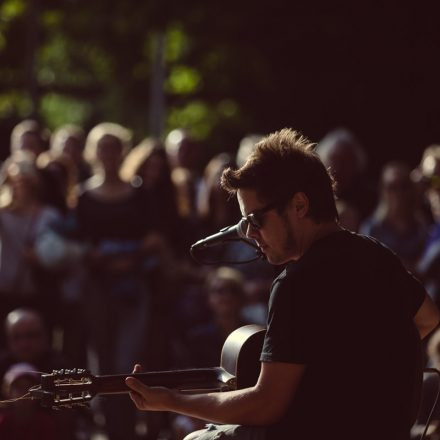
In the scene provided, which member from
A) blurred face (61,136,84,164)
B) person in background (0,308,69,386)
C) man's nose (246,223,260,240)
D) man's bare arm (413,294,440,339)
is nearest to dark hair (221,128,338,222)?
man's nose (246,223,260,240)

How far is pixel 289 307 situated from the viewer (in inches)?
160

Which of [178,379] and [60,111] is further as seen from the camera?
[60,111]

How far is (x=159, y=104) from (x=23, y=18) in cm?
229

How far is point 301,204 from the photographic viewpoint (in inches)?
166

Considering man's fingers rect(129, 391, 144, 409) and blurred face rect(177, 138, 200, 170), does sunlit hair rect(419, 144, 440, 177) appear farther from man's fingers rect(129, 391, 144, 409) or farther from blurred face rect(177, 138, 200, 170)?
man's fingers rect(129, 391, 144, 409)

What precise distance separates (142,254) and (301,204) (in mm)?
4652

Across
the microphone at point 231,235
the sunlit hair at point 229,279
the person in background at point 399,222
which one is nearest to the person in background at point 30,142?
the sunlit hair at point 229,279

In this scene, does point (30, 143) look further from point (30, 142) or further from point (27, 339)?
point (27, 339)

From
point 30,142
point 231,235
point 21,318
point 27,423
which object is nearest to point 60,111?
point 30,142

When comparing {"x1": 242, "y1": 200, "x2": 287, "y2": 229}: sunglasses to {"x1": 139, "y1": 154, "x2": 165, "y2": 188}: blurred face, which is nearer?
{"x1": 242, "y1": 200, "x2": 287, "y2": 229}: sunglasses

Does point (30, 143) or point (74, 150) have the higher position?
point (30, 143)

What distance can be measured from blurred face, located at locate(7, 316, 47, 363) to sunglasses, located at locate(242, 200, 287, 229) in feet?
12.2

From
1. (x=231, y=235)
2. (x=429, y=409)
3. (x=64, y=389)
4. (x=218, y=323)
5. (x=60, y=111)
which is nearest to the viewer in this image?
(x=64, y=389)

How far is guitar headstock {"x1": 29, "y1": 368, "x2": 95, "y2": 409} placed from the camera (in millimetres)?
4203
